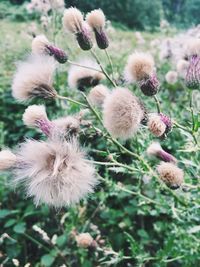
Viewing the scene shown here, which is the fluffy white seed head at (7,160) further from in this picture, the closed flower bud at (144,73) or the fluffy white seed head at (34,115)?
the closed flower bud at (144,73)

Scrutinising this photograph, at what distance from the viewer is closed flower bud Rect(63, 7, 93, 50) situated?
5.29ft

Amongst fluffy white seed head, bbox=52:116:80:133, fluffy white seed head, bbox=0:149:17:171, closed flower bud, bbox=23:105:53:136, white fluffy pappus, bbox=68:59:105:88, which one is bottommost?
fluffy white seed head, bbox=0:149:17:171

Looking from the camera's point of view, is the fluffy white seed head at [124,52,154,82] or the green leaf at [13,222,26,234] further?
the green leaf at [13,222,26,234]

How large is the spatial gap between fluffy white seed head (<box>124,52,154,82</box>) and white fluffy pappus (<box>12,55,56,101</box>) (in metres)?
0.29

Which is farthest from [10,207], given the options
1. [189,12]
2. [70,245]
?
[189,12]

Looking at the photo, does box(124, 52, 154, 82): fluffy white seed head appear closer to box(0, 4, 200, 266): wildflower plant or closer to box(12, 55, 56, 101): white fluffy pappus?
box(0, 4, 200, 266): wildflower plant

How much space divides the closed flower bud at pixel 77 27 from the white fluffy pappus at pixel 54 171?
411 millimetres

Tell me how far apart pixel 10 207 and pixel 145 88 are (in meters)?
1.74

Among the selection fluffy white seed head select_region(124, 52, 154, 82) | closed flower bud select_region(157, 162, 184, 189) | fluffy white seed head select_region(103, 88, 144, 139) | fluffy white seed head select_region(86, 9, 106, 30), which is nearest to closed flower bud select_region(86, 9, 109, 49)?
fluffy white seed head select_region(86, 9, 106, 30)

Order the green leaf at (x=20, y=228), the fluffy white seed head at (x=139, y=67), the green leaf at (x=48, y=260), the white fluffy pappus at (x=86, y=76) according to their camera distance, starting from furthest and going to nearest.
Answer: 1. the green leaf at (x=20, y=228)
2. the green leaf at (x=48, y=260)
3. the white fluffy pappus at (x=86, y=76)
4. the fluffy white seed head at (x=139, y=67)

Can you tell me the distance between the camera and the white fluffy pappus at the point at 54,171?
134cm

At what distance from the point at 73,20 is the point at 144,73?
35 cm

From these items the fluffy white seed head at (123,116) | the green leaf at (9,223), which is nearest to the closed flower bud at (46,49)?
the fluffy white seed head at (123,116)

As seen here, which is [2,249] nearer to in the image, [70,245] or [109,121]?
[70,245]
